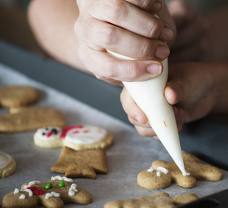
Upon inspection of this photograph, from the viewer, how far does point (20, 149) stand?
3.01 feet

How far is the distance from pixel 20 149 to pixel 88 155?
0.14 metres

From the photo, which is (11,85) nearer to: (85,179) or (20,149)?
→ (20,149)

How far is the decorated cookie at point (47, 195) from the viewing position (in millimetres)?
697

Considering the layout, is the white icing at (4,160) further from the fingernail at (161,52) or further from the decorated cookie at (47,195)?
the fingernail at (161,52)

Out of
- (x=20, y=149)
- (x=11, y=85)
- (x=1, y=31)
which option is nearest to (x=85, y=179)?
(x=20, y=149)

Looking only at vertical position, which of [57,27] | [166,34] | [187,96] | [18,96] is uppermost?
[166,34]

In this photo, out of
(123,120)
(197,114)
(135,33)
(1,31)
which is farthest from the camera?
(1,31)

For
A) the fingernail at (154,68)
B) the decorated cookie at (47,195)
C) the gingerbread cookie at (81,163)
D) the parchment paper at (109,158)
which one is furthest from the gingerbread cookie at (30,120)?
the fingernail at (154,68)

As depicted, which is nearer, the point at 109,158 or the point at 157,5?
the point at 157,5

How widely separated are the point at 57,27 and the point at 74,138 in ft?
1.24

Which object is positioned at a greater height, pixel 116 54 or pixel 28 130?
pixel 116 54

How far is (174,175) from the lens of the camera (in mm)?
779

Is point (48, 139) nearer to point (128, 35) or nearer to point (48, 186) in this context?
point (48, 186)

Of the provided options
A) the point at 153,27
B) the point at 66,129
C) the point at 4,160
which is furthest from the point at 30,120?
the point at 153,27
